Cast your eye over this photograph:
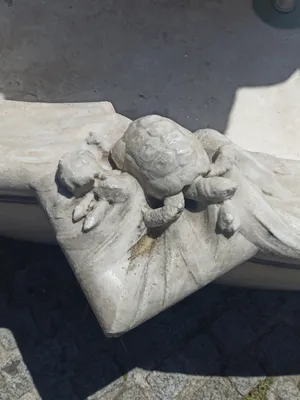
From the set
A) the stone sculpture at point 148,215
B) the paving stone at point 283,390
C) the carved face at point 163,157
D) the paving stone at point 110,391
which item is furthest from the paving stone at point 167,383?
the carved face at point 163,157

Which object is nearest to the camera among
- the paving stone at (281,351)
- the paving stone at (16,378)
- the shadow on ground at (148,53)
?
the paving stone at (16,378)

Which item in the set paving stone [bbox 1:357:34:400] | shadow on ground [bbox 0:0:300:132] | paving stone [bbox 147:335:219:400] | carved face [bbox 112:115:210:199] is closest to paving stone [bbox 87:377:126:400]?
paving stone [bbox 147:335:219:400]

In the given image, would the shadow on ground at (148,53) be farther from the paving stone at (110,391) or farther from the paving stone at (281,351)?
the paving stone at (110,391)

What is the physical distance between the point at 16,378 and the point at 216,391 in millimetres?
768

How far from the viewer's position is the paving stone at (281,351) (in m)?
2.73

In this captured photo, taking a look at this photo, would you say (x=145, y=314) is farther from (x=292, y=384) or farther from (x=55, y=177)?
(x=292, y=384)

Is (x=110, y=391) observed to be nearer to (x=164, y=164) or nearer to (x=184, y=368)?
(x=184, y=368)

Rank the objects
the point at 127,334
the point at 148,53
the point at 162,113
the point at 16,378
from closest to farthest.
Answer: the point at 16,378 < the point at 127,334 < the point at 162,113 < the point at 148,53

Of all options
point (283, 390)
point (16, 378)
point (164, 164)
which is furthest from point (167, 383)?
point (164, 164)

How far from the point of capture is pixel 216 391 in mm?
2676

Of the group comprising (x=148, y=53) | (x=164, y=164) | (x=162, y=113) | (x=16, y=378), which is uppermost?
(x=164, y=164)

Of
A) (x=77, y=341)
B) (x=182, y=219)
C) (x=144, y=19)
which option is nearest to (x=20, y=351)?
(x=77, y=341)

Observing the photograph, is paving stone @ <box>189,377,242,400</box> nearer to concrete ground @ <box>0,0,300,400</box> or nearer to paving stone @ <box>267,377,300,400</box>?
concrete ground @ <box>0,0,300,400</box>

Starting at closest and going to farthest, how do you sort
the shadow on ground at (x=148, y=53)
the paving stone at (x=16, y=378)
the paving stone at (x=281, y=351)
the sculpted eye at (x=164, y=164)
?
the sculpted eye at (x=164, y=164) → the paving stone at (x=16, y=378) → the paving stone at (x=281, y=351) → the shadow on ground at (x=148, y=53)
